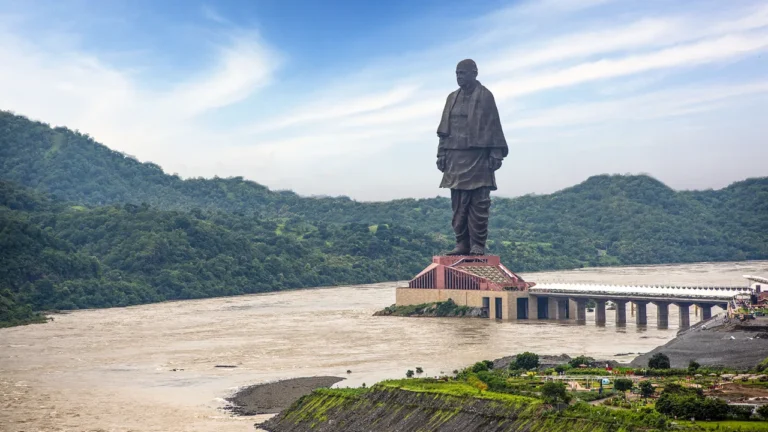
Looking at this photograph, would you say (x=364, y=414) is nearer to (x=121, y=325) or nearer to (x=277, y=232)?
(x=121, y=325)

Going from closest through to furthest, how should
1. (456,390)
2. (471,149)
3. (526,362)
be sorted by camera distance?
(456,390), (526,362), (471,149)

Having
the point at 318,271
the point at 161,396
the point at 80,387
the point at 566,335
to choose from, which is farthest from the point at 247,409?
the point at 318,271

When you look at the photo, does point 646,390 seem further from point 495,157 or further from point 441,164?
point 441,164

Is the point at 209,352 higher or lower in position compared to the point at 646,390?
lower

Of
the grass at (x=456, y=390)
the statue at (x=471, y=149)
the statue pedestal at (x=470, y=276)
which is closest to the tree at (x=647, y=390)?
the grass at (x=456, y=390)

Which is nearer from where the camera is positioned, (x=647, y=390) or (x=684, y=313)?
(x=647, y=390)

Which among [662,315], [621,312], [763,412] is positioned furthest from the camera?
[621,312]

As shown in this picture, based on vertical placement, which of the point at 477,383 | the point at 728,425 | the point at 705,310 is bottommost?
the point at 728,425

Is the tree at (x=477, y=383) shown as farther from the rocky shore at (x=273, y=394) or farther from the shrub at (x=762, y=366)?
the shrub at (x=762, y=366)

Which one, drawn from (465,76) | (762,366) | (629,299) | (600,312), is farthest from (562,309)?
(762,366)
